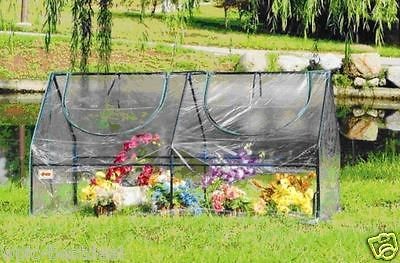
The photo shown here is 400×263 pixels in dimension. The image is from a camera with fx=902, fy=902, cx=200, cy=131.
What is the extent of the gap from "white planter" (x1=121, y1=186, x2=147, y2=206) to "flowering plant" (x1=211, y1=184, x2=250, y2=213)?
0.60 meters

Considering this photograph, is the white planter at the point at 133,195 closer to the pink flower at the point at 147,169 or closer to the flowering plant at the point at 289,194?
the pink flower at the point at 147,169

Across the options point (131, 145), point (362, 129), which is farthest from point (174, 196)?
point (362, 129)

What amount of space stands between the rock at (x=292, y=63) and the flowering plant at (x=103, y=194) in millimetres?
Answer: 13384

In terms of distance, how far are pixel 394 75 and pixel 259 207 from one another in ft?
44.9

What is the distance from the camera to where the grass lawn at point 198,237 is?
5.70 m

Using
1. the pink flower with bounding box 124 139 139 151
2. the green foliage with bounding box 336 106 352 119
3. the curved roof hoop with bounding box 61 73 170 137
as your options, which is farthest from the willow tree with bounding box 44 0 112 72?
the green foliage with bounding box 336 106 352 119

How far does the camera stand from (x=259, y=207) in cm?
714

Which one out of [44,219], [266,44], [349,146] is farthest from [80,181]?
[266,44]

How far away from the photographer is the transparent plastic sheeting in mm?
7566

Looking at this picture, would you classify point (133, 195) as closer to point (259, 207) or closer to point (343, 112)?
point (259, 207)

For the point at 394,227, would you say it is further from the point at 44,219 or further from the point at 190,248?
the point at 44,219

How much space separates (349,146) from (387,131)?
1790mm

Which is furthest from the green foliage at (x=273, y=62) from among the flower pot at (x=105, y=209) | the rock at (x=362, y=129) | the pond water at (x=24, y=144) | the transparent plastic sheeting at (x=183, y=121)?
the flower pot at (x=105, y=209)

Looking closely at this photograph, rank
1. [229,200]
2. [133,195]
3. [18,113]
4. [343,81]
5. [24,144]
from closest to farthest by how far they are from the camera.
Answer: [229,200] → [133,195] → [24,144] → [18,113] → [343,81]
